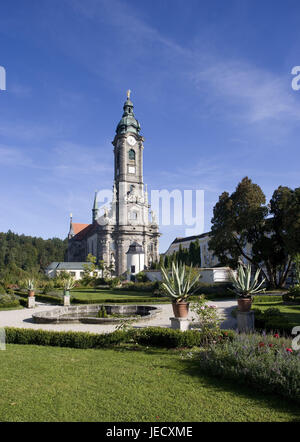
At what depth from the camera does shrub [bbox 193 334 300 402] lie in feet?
20.1

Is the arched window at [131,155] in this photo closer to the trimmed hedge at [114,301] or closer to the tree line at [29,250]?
the tree line at [29,250]

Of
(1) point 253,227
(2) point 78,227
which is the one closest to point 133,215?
(2) point 78,227

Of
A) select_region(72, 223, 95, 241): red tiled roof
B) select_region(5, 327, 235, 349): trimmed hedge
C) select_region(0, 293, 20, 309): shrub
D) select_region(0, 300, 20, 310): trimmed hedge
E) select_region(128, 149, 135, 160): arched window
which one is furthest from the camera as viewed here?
select_region(72, 223, 95, 241): red tiled roof

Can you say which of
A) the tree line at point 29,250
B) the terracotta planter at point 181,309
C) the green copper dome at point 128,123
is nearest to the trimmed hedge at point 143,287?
the terracotta planter at point 181,309

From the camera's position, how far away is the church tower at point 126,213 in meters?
63.9

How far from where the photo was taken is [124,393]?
20.0 ft

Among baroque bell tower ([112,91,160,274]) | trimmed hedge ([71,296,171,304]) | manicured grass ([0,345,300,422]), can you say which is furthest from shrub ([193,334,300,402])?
baroque bell tower ([112,91,160,274])

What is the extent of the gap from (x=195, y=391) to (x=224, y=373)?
105 centimetres

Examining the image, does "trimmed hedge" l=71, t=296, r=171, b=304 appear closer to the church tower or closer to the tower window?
the church tower

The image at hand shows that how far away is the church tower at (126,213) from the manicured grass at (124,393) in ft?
174

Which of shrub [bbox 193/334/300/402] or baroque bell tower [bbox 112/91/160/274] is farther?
baroque bell tower [bbox 112/91/160/274]

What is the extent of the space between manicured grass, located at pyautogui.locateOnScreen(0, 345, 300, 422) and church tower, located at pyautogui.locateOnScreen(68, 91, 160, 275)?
5313 centimetres

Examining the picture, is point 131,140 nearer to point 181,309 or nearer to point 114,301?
point 114,301
